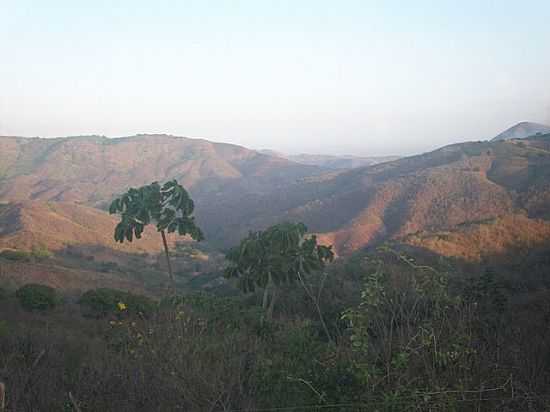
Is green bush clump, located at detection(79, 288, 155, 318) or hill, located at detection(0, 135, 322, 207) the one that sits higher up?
hill, located at detection(0, 135, 322, 207)

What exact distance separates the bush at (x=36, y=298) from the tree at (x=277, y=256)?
5.83 meters

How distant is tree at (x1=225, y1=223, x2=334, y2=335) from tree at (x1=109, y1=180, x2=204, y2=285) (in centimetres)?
206

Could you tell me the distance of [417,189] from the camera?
206 feet

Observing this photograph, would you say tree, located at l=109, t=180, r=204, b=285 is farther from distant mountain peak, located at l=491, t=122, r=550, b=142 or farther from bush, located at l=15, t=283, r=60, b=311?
distant mountain peak, located at l=491, t=122, r=550, b=142

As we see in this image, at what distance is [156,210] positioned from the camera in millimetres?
16594

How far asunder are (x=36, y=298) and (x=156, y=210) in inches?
196

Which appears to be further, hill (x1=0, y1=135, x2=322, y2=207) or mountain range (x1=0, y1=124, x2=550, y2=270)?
hill (x1=0, y1=135, x2=322, y2=207)

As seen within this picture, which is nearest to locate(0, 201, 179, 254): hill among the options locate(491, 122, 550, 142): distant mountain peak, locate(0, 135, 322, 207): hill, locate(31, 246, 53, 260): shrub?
locate(31, 246, 53, 260): shrub

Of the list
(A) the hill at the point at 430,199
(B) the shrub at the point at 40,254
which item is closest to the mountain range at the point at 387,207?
(A) the hill at the point at 430,199

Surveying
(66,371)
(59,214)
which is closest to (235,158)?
(59,214)

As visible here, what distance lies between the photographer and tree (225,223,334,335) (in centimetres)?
1513

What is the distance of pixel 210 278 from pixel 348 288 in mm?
19189

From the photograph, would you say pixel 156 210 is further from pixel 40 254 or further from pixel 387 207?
pixel 387 207

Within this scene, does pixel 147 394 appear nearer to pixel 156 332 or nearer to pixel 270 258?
pixel 156 332
